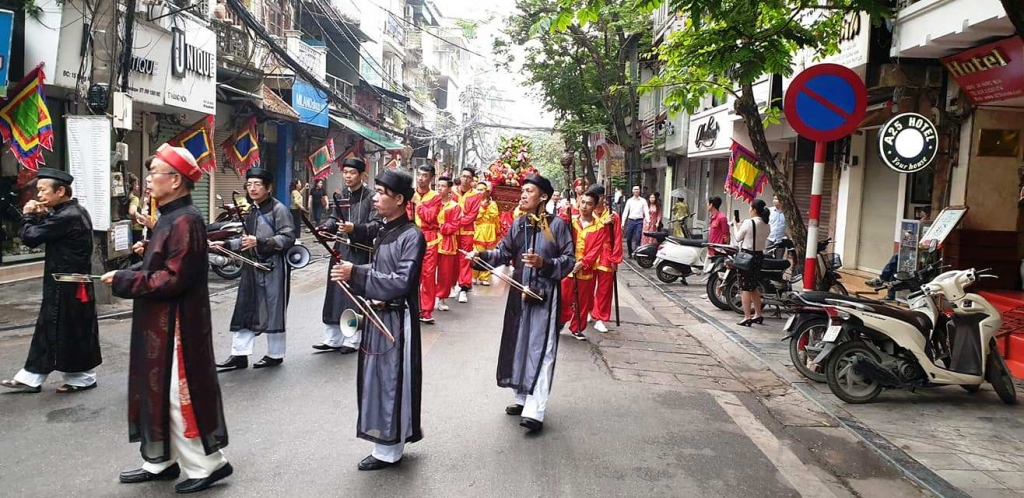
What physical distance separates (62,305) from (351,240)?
7.65ft

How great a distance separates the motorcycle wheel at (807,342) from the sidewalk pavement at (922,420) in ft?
0.27

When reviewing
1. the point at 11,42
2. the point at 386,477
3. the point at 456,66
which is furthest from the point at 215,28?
the point at 456,66

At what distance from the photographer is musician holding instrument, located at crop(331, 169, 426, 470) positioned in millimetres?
4098

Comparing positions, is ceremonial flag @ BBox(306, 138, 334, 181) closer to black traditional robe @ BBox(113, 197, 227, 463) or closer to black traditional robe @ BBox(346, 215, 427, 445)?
black traditional robe @ BBox(346, 215, 427, 445)

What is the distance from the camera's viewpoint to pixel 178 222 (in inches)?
150

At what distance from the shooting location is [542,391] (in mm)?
5070

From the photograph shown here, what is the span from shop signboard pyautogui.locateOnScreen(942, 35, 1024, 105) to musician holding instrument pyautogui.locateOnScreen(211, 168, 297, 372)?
6.94 m

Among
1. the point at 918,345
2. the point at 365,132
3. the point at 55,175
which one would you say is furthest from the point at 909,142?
the point at 365,132

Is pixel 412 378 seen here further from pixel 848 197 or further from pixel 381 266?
pixel 848 197

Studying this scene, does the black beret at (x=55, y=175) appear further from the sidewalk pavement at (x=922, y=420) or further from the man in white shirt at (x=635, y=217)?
the man in white shirt at (x=635, y=217)

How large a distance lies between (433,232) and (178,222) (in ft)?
19.5

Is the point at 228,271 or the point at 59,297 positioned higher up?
the point at 59,297

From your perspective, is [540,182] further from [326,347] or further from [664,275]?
[664,275]

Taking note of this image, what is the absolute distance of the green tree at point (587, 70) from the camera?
20.0 metres
